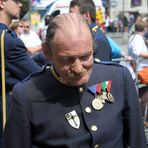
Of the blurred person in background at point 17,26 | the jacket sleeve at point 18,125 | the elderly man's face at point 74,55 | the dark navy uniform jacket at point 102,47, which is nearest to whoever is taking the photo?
the elderly man's face at point 74,55

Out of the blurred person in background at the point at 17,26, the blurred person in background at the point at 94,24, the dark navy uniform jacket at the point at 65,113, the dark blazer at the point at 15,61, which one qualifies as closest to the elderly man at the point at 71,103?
the dark navy uniform jacket at the point at 65,113

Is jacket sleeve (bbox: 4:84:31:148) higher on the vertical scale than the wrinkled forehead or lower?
lower

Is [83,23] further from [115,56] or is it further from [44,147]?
[115,56]

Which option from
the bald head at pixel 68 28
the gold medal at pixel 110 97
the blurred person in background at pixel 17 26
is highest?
the bald head at pixel 68 28

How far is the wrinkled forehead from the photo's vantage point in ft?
6.22

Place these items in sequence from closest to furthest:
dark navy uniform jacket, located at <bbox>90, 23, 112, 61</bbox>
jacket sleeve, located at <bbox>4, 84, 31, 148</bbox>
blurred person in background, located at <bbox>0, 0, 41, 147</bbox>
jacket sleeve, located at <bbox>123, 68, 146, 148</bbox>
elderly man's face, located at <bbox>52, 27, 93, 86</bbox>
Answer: elderly man's face, located at <bbox>52, 27, 93, 86</bbox> < jacket sleeve, located at <bbox>4, 84, 31, 148</bbox> < jacket sleeve, located at <bbox>123, 68, 146, 148</bbox> < blurred person in background, located at <bbox>0, 0, 41, 147</bbox> < dark navy uniform jacket, located at <bbox>90, 23, 112, 61</bbox>

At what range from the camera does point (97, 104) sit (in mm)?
2066

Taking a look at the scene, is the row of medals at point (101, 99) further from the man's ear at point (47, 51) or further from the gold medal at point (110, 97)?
the man's ear at point (47, 51)

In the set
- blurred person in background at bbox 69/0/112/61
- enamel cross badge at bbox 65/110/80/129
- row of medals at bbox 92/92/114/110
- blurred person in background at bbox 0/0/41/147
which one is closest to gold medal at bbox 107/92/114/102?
row of medals at bbox 92/92/114/110

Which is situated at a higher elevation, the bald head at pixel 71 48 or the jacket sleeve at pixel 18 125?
the bald head at pixel 71 48

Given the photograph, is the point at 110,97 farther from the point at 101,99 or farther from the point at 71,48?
the point at 71,48

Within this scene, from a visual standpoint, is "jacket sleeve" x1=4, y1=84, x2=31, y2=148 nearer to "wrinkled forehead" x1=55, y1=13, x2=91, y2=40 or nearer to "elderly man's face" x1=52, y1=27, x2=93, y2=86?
"elderly man's face" x1=52, y1=27, x2=93, y2=86

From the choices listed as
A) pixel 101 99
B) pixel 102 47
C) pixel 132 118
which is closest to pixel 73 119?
pixel 101 99

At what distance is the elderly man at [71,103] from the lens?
1922 mm
